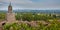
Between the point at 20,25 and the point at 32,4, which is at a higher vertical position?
the point at 32,4

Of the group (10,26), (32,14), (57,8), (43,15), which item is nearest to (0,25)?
(10,26)

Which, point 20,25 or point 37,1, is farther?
point 37,1

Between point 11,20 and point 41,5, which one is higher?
point 41,5

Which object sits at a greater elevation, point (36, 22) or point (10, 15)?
point (10, 15)

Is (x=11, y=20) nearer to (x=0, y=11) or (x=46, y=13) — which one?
(x=0, y=11)

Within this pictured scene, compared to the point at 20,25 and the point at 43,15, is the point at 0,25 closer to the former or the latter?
the point at 20,25

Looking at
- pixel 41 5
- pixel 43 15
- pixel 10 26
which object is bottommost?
pixel 10 26

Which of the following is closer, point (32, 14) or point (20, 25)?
point (20, 25)

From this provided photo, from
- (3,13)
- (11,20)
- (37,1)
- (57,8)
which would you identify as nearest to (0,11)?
(3,13)
